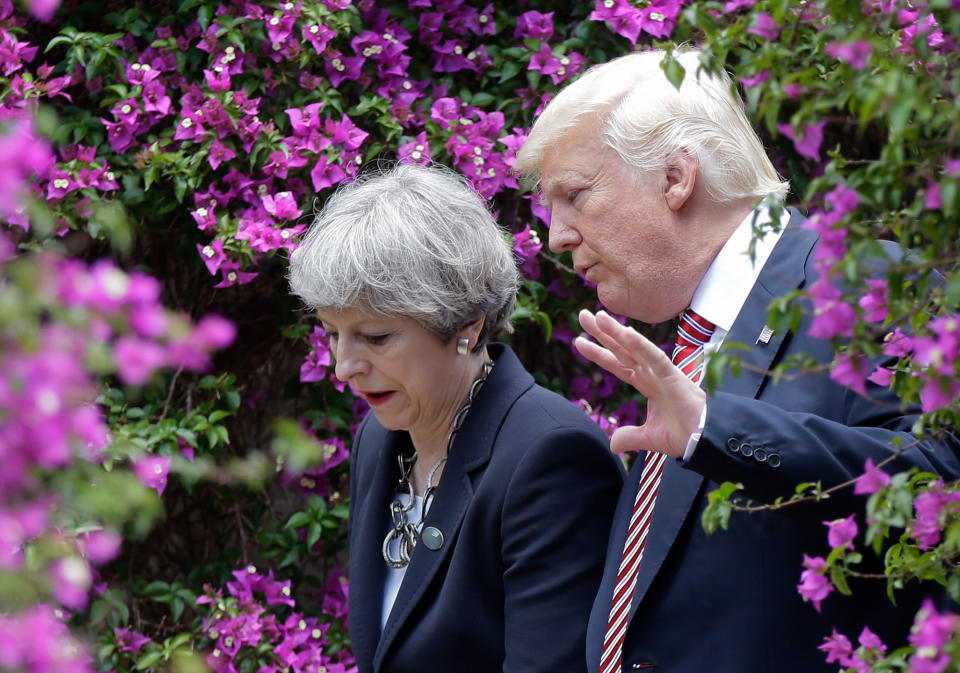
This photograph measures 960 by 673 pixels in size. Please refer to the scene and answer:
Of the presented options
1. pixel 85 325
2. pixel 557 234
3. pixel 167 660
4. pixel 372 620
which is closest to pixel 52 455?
pixel 85 325

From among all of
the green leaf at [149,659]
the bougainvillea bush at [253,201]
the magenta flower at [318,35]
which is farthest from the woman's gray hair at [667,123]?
the green leaf at [149,659]

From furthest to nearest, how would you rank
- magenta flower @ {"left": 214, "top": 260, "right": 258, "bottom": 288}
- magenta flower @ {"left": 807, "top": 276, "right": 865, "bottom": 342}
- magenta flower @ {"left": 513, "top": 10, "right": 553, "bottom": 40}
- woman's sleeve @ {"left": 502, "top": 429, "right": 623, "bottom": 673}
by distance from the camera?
magenta flower @ {"left": 513, "top": 10, "right": 553, "bottom": 40}
magenta flower @ {"left": 214, "top": 260, "right": 258, "bottom": 288}
woman's sleeve @ {"left": 502, "top": 429, "right": 623, "bottom": 673}
magenta flower @ {"left": 807, "top": 276, "right": 865, "bottom": 342}

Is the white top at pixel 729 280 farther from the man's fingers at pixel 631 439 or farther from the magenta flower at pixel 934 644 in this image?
the magenta flower at pixel 934 644

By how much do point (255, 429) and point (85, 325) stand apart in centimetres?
284

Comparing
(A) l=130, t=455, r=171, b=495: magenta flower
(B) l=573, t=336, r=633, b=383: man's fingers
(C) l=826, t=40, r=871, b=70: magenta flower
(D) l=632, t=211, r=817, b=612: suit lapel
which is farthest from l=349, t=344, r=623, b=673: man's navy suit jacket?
(C) l=826, t=40, r=871, b=70: magenta flower

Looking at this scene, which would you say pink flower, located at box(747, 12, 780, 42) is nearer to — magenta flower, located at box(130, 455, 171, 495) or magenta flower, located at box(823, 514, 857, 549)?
magenta flower, located at box(823, 514, 857, 549)

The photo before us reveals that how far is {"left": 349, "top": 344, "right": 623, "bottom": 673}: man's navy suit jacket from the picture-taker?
212 centimetres

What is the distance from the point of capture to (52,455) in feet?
2.74

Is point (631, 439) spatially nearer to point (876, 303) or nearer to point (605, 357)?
point (605, 357)

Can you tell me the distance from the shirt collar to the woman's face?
0.59 meters

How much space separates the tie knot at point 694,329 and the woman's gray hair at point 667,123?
0.21m

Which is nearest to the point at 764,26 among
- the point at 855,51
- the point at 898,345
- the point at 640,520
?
the point at 855,51

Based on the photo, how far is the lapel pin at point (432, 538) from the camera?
2.31 meters

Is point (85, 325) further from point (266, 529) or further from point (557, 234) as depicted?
point (266, 529)
